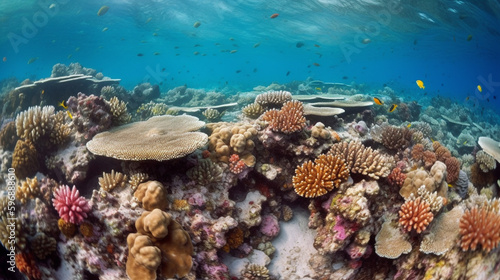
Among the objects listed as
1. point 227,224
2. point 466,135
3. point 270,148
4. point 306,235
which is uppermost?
point 270,148

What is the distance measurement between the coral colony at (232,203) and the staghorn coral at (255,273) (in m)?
0.02

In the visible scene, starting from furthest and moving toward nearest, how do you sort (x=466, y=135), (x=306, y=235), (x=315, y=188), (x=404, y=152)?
(x=466, y=135)
(x=404, y=152)
(x=306, y=235)
(x=315, y=188)

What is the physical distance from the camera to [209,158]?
5.35 m

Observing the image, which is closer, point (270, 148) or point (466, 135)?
point (270, 148)

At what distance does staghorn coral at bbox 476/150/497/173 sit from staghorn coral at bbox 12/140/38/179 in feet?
38.1

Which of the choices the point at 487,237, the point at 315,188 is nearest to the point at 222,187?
the point at 315,188

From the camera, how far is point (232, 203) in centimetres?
510

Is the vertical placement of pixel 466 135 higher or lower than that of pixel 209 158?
lower

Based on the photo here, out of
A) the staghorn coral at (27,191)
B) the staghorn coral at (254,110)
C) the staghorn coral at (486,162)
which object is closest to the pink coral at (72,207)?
the staghorn coral at (27,191)

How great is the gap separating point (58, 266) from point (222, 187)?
3.14m

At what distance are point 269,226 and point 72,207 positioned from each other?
3738 mm

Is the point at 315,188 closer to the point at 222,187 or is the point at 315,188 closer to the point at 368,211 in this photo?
the point at 368,211
